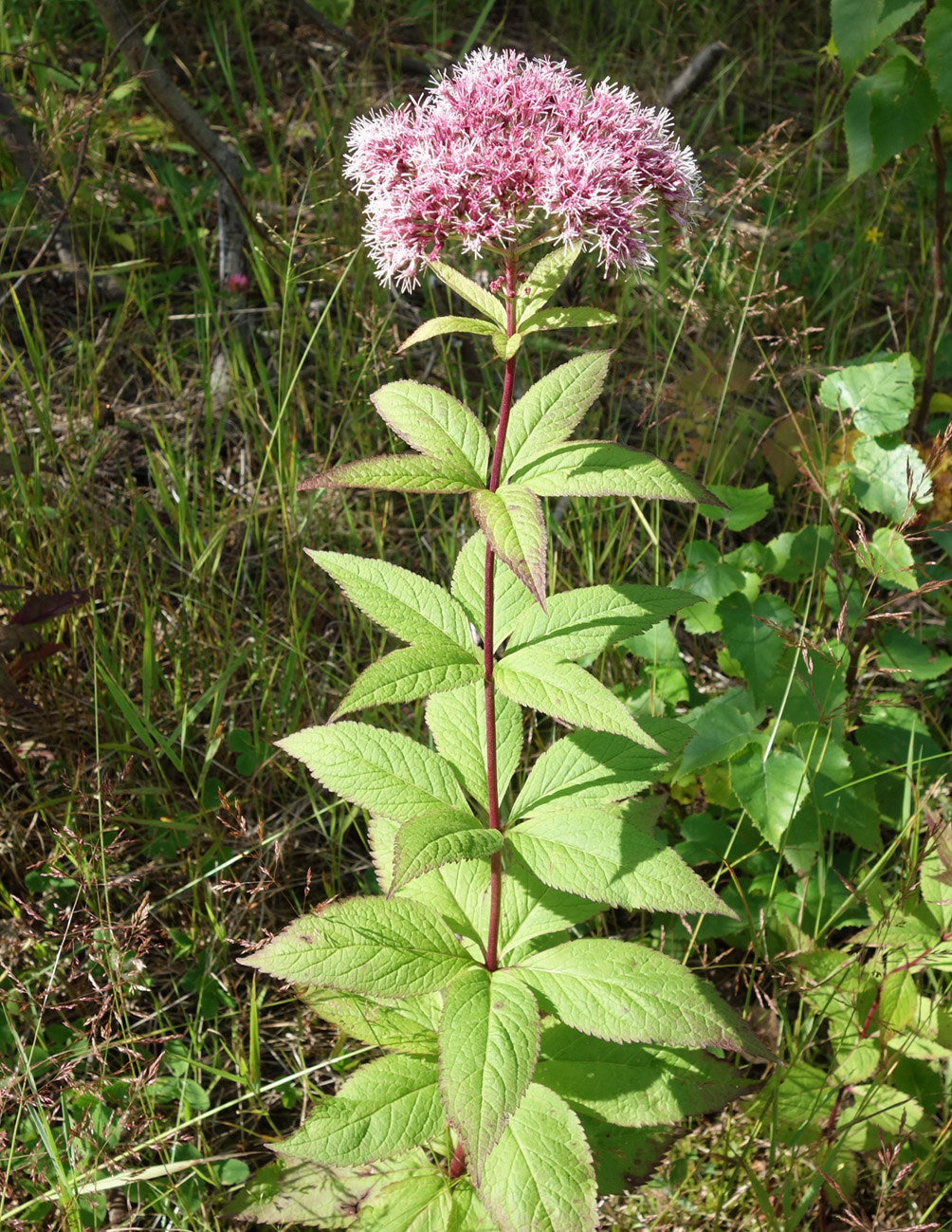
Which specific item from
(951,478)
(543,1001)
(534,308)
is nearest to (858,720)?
(951,478)

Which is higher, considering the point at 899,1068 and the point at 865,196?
the point at 865,196

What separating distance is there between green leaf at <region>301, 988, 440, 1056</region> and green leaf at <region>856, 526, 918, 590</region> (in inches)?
46.2

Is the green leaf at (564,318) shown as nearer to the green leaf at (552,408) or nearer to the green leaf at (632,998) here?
the green leaf at (552,408)

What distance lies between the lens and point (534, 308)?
1422 millimetres

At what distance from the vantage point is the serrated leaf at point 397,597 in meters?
1.61

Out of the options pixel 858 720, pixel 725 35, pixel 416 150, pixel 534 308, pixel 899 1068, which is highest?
pixel 725 35

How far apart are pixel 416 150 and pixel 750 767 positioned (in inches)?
51.4

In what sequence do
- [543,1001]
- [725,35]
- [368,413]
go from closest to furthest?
1. [543,1001]
2. [368,413]
3. [725,35]

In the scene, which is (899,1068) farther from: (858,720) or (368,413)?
(368,413)

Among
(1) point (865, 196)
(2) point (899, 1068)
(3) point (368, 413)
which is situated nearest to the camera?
(2) point (899, 1068)

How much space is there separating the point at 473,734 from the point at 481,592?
0.88 ft

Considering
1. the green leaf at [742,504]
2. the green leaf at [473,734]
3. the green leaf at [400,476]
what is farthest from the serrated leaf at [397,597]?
the green leaf at [742,504]

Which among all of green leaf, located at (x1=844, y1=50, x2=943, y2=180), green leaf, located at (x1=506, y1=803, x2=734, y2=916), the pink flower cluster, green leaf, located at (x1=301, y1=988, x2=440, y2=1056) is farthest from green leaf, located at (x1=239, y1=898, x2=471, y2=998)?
green leaf, located at (x1=844, y1=50, x2=943, y2=180)

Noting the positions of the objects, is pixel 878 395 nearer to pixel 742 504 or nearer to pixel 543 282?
pixel 742 504
